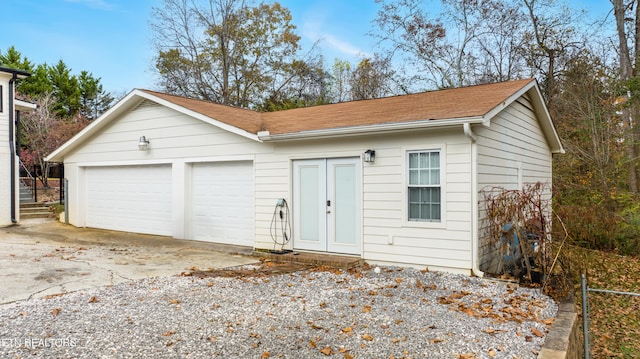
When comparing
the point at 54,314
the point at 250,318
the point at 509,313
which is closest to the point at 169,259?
the point at 54,314

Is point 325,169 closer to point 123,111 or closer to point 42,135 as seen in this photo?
point 123,111

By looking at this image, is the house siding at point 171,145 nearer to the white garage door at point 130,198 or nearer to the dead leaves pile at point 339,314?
the white garage door at point 130,198

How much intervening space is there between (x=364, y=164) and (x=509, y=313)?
3.65 m

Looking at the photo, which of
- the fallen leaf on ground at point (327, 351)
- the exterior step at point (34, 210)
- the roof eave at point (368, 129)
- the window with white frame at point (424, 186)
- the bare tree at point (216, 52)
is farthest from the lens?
the bare tree at point (216, 52)

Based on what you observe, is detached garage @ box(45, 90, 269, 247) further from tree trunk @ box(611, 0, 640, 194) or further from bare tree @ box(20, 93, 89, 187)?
tree trunk @ box(611, 0, 640, 194)

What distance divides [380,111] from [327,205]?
229cm

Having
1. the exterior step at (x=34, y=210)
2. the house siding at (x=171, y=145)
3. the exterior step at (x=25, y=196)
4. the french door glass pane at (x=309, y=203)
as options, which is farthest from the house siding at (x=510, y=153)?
the exterior step at (x=25, y=196)

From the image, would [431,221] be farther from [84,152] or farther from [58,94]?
[58,94]

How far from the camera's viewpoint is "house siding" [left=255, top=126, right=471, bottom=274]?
268 inches

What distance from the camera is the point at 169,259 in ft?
27.0

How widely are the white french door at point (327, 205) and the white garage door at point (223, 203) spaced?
1.51 metres

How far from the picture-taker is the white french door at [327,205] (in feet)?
26.1

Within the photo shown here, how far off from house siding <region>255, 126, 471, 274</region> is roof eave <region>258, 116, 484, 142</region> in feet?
0.91

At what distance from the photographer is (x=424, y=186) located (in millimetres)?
7152
